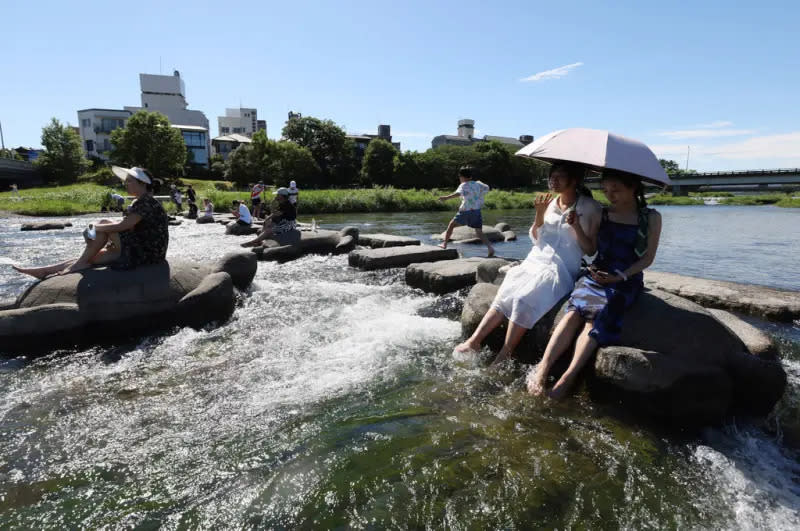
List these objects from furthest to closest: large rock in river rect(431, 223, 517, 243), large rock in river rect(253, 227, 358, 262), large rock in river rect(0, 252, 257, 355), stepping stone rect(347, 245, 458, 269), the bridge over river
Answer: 1. the bridge over river
2. large rock in river rect(431, 223, 517, 243)
3. large rock in river rect(253, 227, 358, 262)
4. stepping stone rect(347, 245, 458, 269)
5. large rock in river rect(0, 252, 257, 355)

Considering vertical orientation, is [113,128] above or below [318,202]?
above

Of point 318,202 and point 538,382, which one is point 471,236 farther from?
point 318,202

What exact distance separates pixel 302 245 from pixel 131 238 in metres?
6.78

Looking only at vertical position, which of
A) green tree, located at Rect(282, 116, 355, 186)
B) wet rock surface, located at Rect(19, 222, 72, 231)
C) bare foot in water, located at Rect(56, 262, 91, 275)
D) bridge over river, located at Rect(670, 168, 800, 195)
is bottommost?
wet rock surface, located at Rect(19, 222, 72, 231)

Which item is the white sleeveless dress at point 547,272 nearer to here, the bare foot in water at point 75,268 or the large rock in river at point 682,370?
the large rock in river at point 682,370

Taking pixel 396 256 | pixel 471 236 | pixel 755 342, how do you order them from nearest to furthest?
pixel 755 342 → pixel 396 256 → pixel 471 236

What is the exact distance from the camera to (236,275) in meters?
8.95

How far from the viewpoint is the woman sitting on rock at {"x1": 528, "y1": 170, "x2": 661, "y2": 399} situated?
4.56 metres

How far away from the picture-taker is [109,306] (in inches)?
248

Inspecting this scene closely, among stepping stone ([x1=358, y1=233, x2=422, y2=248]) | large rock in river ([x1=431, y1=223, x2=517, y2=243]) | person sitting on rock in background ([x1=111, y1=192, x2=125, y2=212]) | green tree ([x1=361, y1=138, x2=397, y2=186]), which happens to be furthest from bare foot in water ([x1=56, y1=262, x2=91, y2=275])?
green tree ([x1=361, y1=138, x2=397, y2=186])

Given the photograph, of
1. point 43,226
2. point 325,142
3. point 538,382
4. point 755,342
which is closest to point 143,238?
point 538,382

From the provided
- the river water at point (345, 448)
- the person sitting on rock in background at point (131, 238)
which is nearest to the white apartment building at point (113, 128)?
the person sitting on rock in background at point (131, 238)

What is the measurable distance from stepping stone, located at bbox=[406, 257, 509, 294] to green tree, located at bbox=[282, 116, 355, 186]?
7383cm

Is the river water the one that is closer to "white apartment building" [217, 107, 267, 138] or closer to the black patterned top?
the black patterned top
